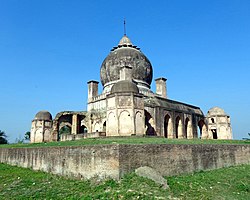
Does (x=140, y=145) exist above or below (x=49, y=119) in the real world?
below

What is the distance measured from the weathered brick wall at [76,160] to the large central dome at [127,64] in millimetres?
14274

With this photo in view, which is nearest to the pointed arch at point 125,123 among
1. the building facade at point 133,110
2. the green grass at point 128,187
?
the building facade at point 133,110

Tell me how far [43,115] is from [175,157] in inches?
891

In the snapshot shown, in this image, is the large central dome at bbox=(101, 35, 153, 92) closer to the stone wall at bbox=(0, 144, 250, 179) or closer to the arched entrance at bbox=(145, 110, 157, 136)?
the arched entrance at bbox=(145, 110, 157, 136)

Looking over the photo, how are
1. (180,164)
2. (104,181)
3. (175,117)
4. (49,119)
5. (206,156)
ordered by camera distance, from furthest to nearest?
1. (49,119)
2. (175,117)
3. (206,156)
4. (180,164)
5. (104,181)

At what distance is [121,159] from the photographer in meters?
9.43

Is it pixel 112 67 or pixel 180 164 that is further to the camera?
pixel 112 67

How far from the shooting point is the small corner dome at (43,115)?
29.8 metres

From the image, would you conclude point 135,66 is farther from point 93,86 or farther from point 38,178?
point 38,178

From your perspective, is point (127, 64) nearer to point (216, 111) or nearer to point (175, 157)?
point (216, 111)

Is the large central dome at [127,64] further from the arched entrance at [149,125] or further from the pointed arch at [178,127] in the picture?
the pointed arch at [178,127]

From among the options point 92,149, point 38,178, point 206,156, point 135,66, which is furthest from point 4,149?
point 135,66

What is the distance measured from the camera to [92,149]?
401 inches

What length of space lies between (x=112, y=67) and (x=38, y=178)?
17.8 metres
